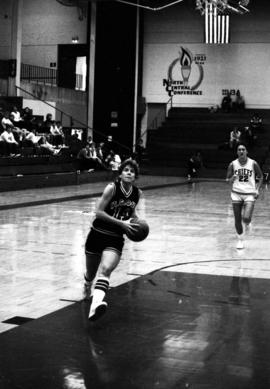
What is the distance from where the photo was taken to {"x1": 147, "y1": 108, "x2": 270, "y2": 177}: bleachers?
3475cm

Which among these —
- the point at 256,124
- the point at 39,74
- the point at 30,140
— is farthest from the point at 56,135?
the point at 256,124

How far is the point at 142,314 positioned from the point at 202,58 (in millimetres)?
34025

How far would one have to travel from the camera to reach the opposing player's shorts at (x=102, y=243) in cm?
670

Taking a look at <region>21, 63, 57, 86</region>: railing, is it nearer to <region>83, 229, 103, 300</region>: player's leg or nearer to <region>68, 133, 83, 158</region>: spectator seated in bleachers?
<region>68, 133, 83, 158</region>: spectator seated in bleachers

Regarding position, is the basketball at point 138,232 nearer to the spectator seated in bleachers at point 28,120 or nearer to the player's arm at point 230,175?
the player's arm at point 230,175

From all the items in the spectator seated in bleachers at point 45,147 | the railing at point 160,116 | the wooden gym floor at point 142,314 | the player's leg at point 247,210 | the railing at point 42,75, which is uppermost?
the railing at point 42,75

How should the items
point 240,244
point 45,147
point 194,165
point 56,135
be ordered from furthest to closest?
1. point 194,165
2. point 56,135
3. point 45,147
4. point 240,244

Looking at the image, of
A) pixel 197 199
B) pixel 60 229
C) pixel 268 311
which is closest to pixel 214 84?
pixel 197 199

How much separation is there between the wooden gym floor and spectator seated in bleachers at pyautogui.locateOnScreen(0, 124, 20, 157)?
10.1 m

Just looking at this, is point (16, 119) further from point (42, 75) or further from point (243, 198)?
point (243, 198)

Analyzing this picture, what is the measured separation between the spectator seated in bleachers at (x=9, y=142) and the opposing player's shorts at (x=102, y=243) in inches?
671

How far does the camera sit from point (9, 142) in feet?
76.9

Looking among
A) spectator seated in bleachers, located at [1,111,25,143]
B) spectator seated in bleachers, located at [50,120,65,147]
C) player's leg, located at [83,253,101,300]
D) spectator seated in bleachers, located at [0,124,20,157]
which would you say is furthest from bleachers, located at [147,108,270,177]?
player's leg, located at [83,253,101,300]

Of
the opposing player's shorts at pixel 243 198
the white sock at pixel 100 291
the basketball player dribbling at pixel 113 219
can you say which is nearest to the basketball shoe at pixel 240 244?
the opposing player's shorts at pixel 243 198
